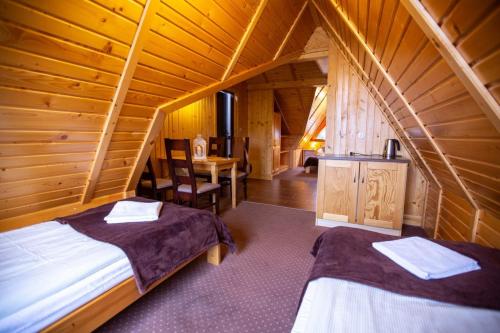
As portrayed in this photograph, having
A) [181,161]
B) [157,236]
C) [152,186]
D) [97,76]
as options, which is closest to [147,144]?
[181,161]

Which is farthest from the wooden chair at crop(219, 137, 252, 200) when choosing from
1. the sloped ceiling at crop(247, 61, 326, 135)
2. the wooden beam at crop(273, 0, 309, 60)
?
the sloped ceiling at crop(247, 61, 326, 135)

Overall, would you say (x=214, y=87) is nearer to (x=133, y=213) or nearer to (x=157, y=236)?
(x=133, y=213)

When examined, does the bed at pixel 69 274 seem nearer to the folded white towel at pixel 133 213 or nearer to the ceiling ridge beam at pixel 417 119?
the folded white towel at pixel 133 213

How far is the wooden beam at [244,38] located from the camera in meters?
2.03

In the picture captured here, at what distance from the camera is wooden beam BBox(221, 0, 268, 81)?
2.03m

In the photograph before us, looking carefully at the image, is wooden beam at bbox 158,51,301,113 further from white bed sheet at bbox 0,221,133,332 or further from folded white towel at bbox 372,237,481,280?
folded white towel at bbox 372,237,481,280

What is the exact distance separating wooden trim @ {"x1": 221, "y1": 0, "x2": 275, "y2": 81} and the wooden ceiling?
0.01 metres

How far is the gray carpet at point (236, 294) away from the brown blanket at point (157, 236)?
0.88 ft

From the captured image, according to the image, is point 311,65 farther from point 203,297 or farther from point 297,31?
point 203,297

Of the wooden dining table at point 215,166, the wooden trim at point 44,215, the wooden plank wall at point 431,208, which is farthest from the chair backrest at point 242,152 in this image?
the wooden plank wall at point 431,208

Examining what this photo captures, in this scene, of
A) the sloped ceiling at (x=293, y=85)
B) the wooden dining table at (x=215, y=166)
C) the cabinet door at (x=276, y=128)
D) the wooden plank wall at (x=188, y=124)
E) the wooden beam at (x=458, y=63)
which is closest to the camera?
the wooden beam at (x=458, y=63)

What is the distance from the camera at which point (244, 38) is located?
2.20 m

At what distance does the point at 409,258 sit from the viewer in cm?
98

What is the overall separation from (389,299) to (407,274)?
0.65ft
